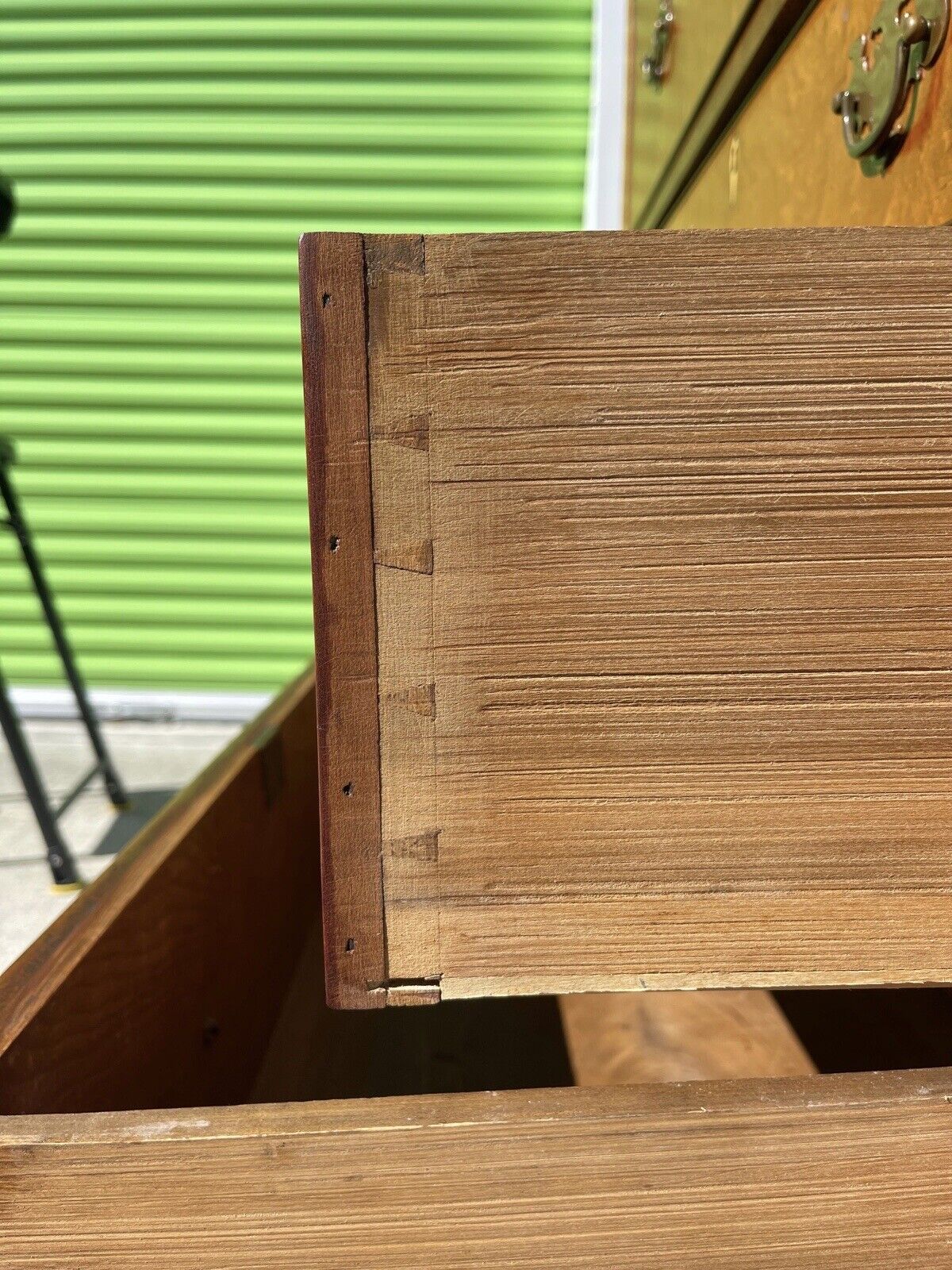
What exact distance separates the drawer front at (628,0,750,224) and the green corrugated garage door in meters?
0.47

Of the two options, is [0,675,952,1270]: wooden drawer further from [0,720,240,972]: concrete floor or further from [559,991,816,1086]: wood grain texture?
[0,720,240,972]: concrete floor

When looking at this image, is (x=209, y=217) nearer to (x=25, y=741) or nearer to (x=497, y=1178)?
(x=25, y=741)

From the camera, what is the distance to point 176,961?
834 mm

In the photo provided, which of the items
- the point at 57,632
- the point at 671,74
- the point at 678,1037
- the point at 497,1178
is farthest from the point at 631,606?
the point at 57,632

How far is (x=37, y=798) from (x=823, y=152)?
1537 mm

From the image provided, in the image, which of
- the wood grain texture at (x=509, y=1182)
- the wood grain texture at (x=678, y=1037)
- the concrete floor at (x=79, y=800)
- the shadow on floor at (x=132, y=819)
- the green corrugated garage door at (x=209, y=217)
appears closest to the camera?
the wood grain texture at (x=509, y=1182)

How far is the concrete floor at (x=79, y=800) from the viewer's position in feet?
5.54

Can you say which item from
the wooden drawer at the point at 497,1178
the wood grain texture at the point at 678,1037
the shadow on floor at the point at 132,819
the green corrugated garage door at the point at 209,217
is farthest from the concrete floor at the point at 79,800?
the wooden drawer at the point at 497,1178

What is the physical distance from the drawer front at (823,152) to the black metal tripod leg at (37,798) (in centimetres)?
133

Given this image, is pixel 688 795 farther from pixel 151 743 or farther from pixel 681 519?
pixel 151 743

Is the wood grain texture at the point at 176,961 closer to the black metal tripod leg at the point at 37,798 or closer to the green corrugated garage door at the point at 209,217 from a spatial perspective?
the black metal tripod leg at the point at 37,798

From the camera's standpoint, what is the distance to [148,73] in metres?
2.46

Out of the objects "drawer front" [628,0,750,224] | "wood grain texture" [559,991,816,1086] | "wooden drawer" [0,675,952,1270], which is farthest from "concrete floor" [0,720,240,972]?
"drawer front" [628,0,750,224]

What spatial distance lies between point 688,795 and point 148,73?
268cm
